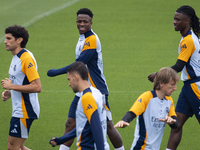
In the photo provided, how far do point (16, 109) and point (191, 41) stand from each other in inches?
109

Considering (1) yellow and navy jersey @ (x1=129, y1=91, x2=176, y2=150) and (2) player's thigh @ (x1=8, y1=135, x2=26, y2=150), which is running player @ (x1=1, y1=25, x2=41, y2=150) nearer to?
(2) player's thigh @ (x1=8, y1=135, x2=26, y2=150)

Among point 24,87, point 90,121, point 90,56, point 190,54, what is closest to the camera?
point 90,121

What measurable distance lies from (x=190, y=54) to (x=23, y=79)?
2.50 meters

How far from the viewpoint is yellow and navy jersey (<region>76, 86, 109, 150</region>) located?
419 cm

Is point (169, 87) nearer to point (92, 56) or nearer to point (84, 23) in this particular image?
point (92, 56)

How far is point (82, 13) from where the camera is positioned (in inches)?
252

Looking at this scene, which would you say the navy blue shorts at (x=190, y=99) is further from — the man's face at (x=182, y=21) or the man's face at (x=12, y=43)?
the man's face at (x=12, y=43)

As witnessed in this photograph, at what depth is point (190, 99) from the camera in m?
6.24

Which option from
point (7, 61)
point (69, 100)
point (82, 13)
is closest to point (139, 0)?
point (7, 61)

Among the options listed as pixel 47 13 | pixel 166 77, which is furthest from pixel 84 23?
pixel 47 13

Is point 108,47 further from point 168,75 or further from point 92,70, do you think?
point 168,75

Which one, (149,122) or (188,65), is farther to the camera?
(188,65)

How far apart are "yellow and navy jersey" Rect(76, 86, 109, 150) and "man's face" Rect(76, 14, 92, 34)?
206cm

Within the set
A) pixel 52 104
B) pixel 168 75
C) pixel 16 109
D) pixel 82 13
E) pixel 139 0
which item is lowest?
pixel 52 104
